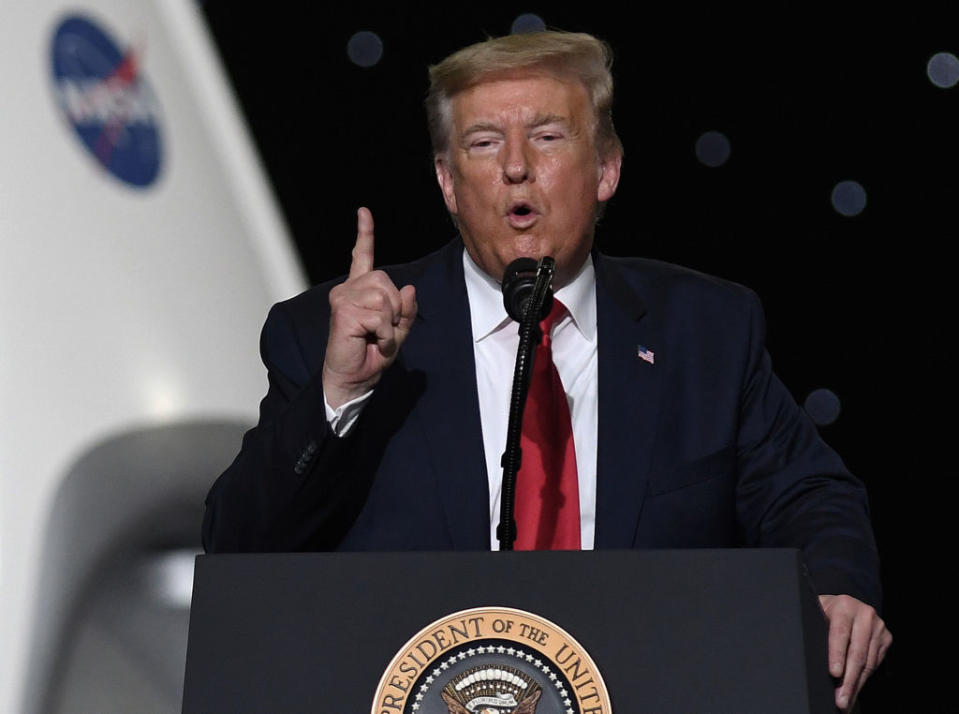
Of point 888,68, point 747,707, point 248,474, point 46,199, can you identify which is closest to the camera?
point 747,707

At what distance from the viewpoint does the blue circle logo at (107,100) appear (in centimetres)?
149

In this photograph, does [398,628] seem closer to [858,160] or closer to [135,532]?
[135,532]

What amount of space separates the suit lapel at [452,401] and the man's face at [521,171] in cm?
6

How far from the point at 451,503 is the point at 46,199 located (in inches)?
20.4

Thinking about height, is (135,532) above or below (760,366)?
below

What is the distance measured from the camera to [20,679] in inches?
52.0

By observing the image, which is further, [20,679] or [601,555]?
[20,679]

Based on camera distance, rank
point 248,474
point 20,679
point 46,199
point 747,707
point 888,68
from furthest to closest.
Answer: point 888,68, point 46,199, point 20,679, point 248,474, point 747,707

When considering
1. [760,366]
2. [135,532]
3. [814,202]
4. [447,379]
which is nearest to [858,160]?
[814,202]

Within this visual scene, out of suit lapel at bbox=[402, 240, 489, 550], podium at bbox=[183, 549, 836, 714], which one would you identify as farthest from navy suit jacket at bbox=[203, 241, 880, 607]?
podium at bbox=[183, 549, 836, 714]

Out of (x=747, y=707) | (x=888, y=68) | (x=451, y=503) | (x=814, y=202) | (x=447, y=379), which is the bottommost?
(x=747, y=707)

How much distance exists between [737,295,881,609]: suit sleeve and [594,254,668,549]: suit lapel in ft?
0.39

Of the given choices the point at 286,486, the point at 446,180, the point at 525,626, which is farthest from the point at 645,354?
the point at 525,626

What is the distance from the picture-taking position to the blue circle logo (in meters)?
1.49
